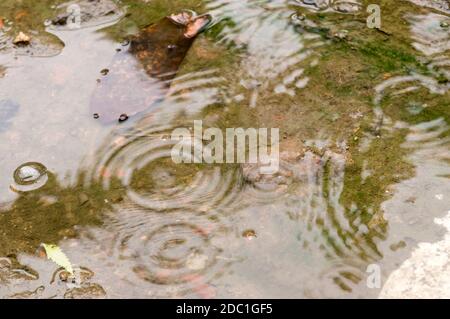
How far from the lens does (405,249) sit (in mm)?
3248

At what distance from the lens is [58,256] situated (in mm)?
3480

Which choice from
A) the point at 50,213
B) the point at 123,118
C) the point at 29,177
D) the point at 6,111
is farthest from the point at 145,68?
the point at 50,213

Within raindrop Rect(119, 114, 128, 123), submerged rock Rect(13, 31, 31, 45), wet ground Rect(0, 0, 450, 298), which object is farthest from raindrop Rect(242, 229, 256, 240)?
submerged rock Rect(13, 31, 31, 45)

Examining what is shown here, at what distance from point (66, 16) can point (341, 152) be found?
2960mm

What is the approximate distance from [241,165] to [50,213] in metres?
1.35

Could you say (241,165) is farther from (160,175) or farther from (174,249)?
(174,249)

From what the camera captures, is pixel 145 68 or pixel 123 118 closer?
pixel 123 118

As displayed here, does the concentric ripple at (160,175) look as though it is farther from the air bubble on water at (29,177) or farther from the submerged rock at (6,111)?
the submerged rock at (6,111)

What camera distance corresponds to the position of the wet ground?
10.8ft

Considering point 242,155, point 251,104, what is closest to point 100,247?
point 242,155

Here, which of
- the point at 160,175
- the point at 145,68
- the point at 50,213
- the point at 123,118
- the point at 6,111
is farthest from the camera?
the point at 145,68

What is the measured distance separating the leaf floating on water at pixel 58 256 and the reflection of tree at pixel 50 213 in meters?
0.06

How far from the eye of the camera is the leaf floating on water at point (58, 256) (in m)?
3.42

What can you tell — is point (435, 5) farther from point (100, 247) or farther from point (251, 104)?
point (100, 247)
